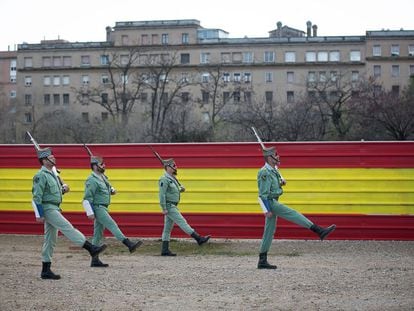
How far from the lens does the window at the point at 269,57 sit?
87.6 meters

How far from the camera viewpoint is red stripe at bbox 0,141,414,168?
61.8ft

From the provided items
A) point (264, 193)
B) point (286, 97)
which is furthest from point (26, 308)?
point (286, 97)

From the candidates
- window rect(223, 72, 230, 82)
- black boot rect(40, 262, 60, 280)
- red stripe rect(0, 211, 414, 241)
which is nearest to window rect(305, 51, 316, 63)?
window rect(223, 72, 230, 82)

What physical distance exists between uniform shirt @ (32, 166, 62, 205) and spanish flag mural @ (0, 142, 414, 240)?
6.16 m

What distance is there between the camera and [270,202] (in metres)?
14.6

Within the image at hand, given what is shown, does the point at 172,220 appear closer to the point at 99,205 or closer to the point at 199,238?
the point at 199,238

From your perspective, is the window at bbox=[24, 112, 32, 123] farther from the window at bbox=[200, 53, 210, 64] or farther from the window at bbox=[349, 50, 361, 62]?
the window at bbox=[349, 50, 361, 62]

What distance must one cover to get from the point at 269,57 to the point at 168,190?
236 ft

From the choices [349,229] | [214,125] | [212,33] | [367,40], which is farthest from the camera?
[212,33]

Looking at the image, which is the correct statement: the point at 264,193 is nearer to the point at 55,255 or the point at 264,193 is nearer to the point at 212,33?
the point at 55,255

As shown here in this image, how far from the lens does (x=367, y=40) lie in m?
83.9

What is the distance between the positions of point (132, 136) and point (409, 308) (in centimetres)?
4766

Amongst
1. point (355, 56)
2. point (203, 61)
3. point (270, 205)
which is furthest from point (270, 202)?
point (203, 61)

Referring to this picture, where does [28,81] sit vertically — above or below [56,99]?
above
